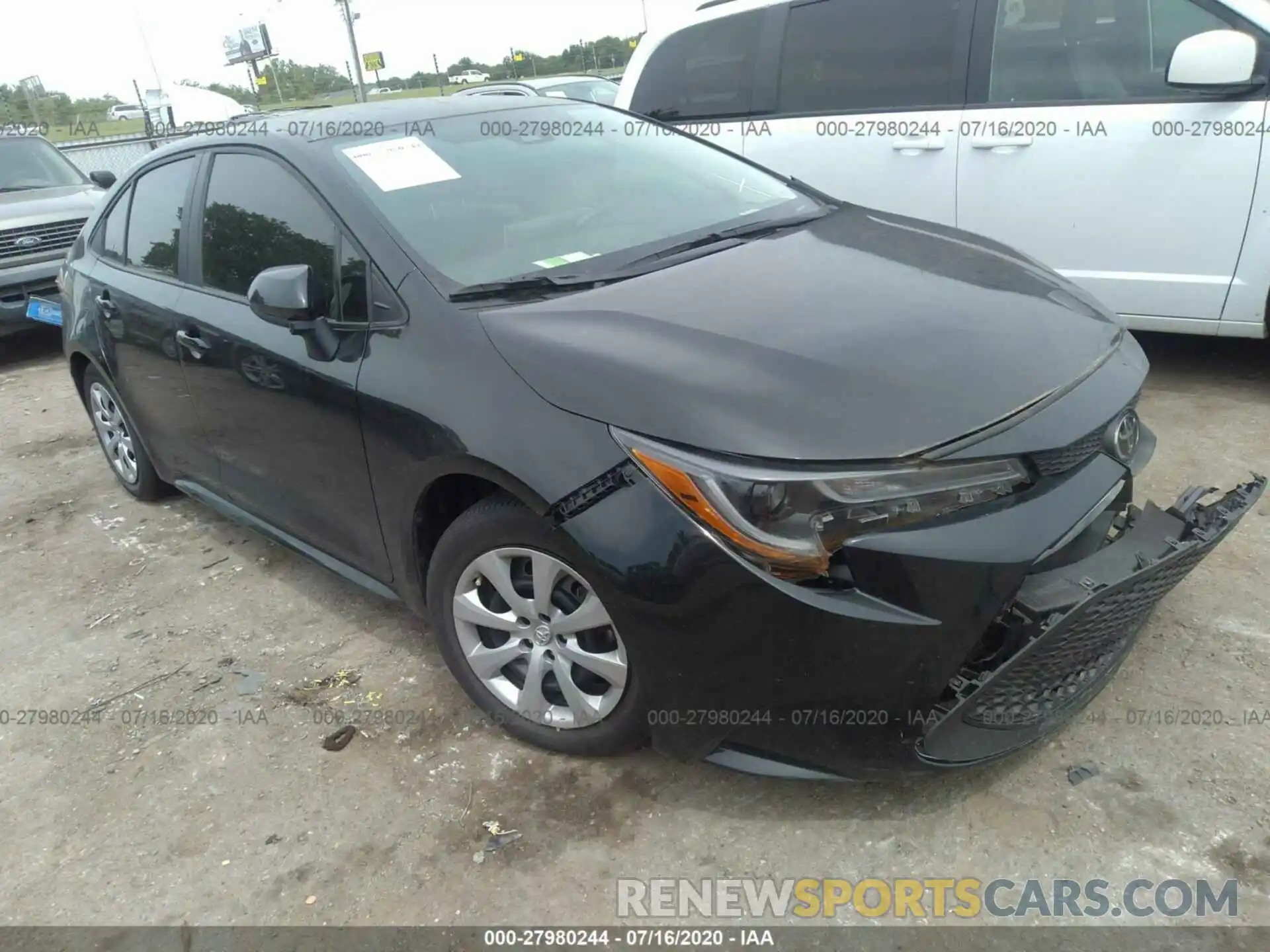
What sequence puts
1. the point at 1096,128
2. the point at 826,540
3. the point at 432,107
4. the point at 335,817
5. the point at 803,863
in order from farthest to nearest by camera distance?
the point at 1096,128 < the point at 432,107 < the point at 335,817 < the point at 803,863 < the point at 826,540

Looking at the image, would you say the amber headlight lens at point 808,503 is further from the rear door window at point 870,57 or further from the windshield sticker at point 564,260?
the rear door window at point 870,57

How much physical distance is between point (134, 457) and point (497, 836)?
291 cm

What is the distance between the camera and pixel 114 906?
2189 millimetres

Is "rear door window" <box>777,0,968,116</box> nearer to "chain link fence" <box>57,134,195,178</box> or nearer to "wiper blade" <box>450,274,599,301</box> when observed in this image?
"wiper blade" <box>450,274,599,301</box>

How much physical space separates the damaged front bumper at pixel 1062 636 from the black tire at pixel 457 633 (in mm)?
673

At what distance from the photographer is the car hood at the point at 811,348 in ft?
6.21

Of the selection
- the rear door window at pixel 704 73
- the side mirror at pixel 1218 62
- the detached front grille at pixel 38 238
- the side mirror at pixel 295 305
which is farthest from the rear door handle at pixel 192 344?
the detached front grille at pixel 38 238

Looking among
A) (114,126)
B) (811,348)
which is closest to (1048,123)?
(811,348)

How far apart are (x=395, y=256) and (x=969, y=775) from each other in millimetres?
1932

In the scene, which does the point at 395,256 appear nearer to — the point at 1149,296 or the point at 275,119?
the point at 275,119

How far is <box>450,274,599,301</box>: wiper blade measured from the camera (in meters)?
2.41

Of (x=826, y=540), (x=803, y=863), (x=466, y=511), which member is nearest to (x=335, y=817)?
(x=466, y=511)

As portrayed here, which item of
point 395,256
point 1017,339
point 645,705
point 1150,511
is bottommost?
point 645,705

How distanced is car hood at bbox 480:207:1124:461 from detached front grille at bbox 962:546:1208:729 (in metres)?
0.44
